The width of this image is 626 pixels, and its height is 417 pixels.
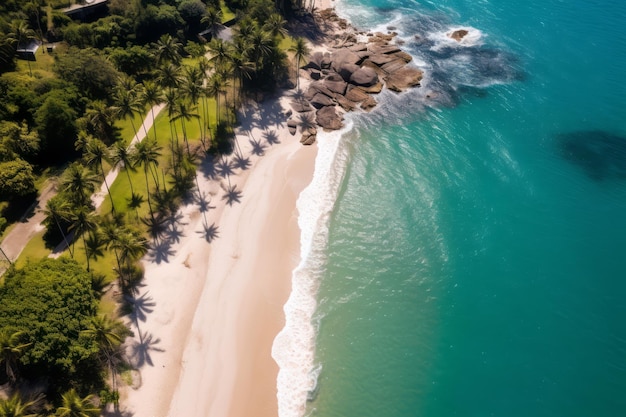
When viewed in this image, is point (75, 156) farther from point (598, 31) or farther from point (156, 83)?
point (598, 31)

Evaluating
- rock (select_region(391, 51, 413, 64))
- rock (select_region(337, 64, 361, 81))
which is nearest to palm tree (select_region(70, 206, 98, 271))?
rock (select_region(337, 64, 361, 81))

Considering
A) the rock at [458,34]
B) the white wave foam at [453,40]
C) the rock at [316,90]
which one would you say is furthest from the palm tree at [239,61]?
the rock at [458,34]

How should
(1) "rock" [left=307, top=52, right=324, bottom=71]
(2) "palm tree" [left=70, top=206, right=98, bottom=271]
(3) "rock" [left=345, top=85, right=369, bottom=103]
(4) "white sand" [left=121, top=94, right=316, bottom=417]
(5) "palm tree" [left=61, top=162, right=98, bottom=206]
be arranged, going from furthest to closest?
(1) "rock" [left=307, top=52, right=324, bottom=71], (3) "rock" [left=345, top=85, right=369, bottom=103], (5) "palm tree" [left=61, top=162, right=98, bottom=206], (2) "palm tree" [left=70, top=206, right=98, bottom=271], (4) "white sand" [left=121, top=94, right=316, bottom=417]

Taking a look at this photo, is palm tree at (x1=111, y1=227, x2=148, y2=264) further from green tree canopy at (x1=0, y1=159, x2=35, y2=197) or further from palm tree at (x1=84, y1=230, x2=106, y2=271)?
green tree canopy at (x1=0, y1=159, x2=35, y2=197)

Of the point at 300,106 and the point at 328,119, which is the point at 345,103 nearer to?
the point at 328,119

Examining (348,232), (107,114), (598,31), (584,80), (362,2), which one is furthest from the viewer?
(362,2)

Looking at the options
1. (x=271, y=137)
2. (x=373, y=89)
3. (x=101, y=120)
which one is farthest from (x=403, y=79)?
(x=101, y=120)

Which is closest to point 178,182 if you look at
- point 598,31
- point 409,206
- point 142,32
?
point 409,206
